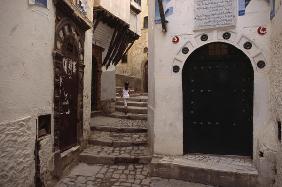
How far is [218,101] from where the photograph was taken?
5234 mm

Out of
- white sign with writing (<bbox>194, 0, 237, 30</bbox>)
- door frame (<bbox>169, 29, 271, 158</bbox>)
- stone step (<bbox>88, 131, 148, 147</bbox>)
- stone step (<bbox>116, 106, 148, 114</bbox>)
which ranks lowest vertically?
stone step (<bbox>88, 131, 148, 147</bbox>)

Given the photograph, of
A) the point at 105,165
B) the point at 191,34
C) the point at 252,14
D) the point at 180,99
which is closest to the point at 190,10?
the point at 191,34

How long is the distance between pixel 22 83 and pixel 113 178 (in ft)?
8.35

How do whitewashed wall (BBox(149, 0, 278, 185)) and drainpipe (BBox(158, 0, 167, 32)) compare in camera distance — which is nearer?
whitewashed wall (BBox(149, 0, 278, 185))

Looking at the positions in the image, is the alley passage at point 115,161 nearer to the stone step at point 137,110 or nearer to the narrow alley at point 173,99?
the narrow alley at point 173,99

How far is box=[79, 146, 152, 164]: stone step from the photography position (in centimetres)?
577

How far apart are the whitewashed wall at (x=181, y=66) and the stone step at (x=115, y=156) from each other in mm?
587

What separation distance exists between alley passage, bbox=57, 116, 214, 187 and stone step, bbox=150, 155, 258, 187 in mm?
156

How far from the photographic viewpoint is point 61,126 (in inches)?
201

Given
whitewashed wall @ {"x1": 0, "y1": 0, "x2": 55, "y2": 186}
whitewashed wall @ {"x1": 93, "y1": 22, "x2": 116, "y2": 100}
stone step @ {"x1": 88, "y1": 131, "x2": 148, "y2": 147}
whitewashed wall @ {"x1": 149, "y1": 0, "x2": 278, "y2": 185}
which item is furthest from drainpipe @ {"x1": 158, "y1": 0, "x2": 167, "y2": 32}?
whitewashed wall @ {"x1": 93, "y1": 22, "x2": 116, "y2": 100}

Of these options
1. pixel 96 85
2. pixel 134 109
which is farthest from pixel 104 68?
pixel 134 109

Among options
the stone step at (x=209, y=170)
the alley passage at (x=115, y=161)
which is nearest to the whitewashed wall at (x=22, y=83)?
the alley passage at (x=115, y=161)

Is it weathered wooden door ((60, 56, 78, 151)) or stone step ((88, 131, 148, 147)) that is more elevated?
weathered wooden door ((60, 56, 78, 151))

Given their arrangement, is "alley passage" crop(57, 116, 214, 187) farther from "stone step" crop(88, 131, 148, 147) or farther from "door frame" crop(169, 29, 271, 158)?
"door frame" crop(169, 29, 271, 158)
